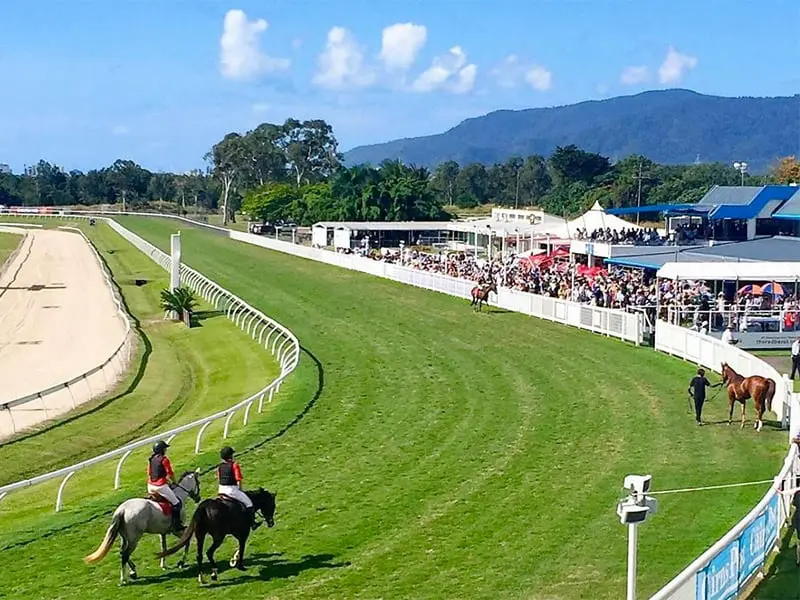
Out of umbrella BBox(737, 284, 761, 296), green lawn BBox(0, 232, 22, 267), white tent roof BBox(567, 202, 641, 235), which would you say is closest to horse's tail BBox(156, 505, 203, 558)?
umbrella BBox(737, 284, 761, 296)

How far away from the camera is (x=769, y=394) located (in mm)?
17531

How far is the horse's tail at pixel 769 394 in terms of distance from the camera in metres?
17.1

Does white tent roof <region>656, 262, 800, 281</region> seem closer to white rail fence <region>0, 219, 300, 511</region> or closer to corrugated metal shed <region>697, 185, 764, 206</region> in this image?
white rail fence <region>0, 219, 300, 511</region>

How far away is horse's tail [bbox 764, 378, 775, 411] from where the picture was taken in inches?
673

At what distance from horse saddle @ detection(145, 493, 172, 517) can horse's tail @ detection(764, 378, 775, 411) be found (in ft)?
34.6

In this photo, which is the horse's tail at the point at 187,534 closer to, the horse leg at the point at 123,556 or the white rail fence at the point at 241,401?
the horse leg at the point at 123,556

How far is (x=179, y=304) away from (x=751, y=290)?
17531 millimetres

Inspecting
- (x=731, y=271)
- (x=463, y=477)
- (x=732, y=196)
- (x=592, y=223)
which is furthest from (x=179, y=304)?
(x=732, y=196)

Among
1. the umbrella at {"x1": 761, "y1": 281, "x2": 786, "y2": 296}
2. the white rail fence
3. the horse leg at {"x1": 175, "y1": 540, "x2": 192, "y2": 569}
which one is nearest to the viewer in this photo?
the horse leg at {"x1": 175, "y1": 540, "x2": 192, "y2": 569}

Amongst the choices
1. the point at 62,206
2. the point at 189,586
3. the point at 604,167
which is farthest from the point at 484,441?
the point at 62,206

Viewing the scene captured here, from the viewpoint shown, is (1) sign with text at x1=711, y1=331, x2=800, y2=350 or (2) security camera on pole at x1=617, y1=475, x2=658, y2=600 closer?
(2) security camera on pole at x1=617, y1=475, x2=658, y2=600

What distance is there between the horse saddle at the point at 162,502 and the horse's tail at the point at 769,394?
1056cm

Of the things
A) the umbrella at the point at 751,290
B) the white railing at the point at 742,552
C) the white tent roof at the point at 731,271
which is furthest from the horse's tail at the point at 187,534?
the umbrella at the point at 751,290

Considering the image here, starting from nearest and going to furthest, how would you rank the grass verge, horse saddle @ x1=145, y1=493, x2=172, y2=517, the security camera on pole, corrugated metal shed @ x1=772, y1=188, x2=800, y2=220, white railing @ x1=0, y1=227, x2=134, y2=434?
the security camera on pole < horse saddle @ x1=145, y1=493, x2=172, y2=517 < the grass verge < white railing @ x1=0, y1=227, x2=134, y2=434 < corrugated metal shed @ x1=772, y1=188, x2=800, y2=220
